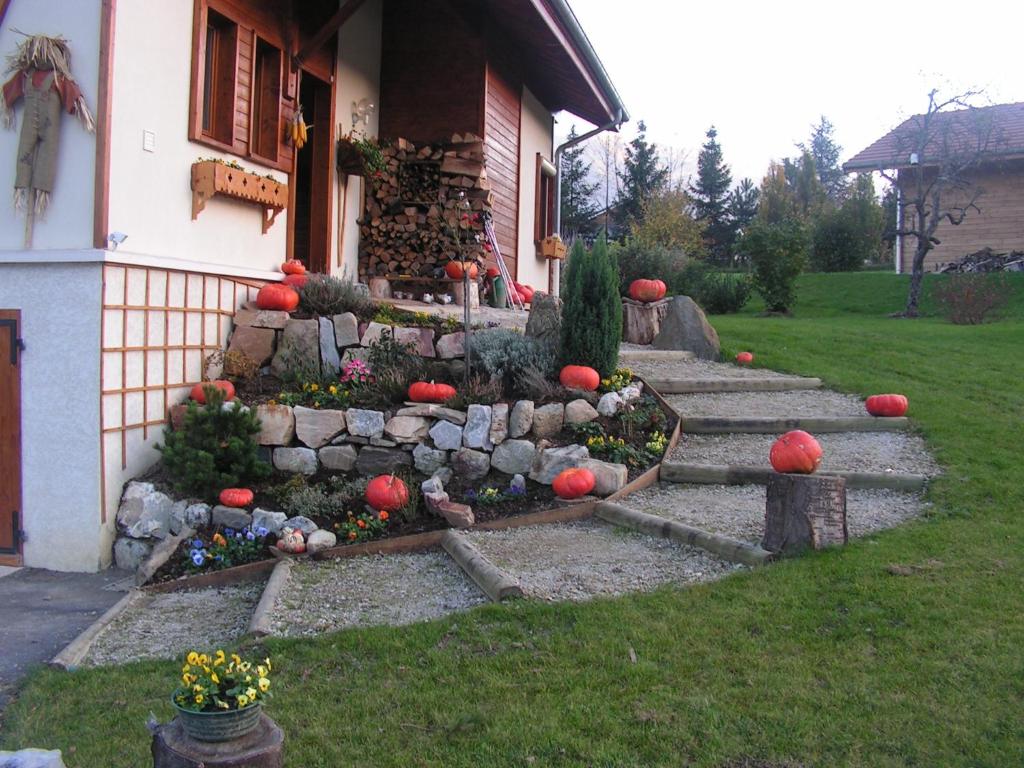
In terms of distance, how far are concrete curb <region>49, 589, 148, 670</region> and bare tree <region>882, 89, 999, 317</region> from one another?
48.4ft

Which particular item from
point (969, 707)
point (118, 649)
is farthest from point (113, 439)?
point (969, 707)

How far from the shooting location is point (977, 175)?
2083 centimetres

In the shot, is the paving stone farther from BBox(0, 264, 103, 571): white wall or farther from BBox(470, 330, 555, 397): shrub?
BBox(0, 264, 103, 571): white wall

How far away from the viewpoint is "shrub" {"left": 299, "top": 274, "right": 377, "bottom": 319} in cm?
768

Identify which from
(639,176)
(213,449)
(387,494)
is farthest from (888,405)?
(639,176)

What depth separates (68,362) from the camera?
6.22 m

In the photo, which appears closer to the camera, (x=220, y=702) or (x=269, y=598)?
(x=220, y=702)

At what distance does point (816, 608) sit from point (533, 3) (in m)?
7.47

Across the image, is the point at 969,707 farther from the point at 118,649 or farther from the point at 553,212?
the point at 553,212

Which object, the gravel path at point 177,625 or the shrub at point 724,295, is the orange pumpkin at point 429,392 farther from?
the shrub at point 724,295

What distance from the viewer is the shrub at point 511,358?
7.02 m

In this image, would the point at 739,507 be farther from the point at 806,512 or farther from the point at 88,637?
the point at 88,637

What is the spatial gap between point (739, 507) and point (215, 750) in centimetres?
398

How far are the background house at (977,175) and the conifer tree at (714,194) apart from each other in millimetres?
18057
